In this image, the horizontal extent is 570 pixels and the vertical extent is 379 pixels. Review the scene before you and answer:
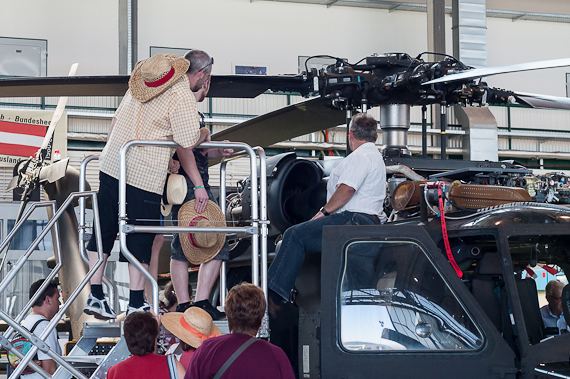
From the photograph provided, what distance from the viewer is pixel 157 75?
4.36 meters

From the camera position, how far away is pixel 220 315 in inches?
182

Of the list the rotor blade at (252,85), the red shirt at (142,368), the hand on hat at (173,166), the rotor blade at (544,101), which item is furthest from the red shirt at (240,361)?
the rotor blade at (544,101)

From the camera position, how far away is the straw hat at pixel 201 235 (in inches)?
179

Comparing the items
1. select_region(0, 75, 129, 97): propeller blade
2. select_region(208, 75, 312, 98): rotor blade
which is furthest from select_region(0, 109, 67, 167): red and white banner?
select_region(208, 75, 312, 98): rotor blade

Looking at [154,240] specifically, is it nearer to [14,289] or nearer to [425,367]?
[425,367]

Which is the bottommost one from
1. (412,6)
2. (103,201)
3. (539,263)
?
(539,263)

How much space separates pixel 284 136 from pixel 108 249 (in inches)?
118

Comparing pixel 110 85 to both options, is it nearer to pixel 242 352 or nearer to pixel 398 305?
pixel 398 305

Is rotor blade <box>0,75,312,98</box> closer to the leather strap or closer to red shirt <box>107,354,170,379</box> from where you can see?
red shirt <box>107,354,170,379</box>

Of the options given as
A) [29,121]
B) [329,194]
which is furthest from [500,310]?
[29,121]

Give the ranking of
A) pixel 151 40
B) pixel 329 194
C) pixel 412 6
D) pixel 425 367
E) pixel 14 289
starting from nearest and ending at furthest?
pixel 425 367
pixel 329 194
pixel 14 289
pixel 151 40
pixel 412 6

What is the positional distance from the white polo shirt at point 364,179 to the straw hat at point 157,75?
1428mm

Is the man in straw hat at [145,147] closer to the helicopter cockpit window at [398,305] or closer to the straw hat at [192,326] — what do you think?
the straw hat at [192,326]

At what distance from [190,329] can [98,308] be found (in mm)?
656
